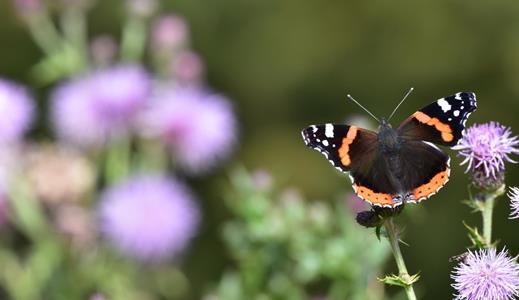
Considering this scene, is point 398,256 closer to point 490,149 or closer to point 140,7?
point 490,149

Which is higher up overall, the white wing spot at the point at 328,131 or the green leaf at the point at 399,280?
the white wing spot at the point at 328,131

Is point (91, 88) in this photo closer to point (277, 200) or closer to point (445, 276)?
point (277, 200)

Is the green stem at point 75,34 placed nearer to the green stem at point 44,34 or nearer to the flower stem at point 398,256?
the green stem at point 44,34

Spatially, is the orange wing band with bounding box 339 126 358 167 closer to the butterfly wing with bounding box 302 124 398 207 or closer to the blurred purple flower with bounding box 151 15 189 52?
the butterfly wing with bounding box 302 124 398 207

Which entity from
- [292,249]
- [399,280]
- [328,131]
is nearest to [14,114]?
[292,249]

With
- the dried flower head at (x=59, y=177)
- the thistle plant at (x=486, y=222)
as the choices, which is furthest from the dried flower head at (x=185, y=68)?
the thistle plant at (x=486, y=222)

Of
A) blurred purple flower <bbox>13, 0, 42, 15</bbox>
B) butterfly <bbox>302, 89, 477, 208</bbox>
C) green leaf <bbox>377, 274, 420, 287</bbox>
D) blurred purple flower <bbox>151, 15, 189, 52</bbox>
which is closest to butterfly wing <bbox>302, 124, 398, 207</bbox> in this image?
butterfly <bbox>302, 89, 477, 208</bbox>

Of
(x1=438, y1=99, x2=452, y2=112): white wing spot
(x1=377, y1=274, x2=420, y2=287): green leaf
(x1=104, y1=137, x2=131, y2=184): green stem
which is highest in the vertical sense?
(x1=438, y1=99, x2=452, y2=112): white wing spot

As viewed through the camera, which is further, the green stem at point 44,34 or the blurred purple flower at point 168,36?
the green stem at point 44,34
